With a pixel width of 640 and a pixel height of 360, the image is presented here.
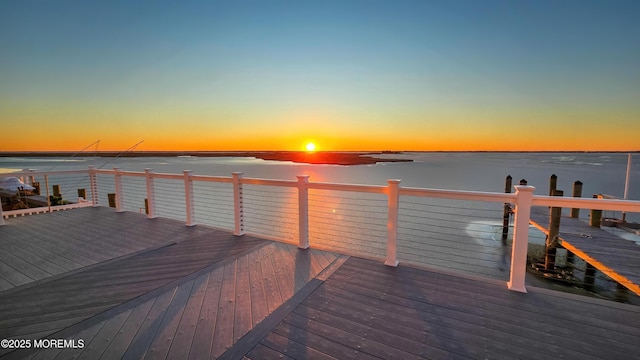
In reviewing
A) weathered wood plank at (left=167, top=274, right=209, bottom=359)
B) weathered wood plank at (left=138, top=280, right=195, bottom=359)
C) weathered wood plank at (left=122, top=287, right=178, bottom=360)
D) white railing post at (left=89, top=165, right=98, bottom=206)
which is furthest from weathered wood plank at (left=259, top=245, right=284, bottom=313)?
white railing post at (left=89, top=165, right=98, bottom=206)

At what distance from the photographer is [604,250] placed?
5641 millimetres

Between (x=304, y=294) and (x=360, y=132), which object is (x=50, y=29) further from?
(x=360, y=132)

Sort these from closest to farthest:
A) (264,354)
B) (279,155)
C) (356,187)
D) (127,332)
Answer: (264,354) < (127,332) < (356,187) < (279,155)

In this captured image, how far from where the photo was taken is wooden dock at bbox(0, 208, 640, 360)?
164 cm

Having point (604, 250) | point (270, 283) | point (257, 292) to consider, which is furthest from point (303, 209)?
point (604, 250)

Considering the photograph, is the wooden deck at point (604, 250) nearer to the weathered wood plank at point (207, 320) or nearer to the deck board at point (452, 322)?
the deck board at point (452, 322)

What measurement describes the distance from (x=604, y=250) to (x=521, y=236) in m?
5.44

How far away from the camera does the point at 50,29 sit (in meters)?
6.30

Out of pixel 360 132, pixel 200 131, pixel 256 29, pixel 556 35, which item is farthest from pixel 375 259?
pixel 360 132

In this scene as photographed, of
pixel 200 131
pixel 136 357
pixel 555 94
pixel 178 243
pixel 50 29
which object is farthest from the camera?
pixel 200 131

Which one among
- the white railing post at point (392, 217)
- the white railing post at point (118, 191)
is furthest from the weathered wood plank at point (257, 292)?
the white railing post at point (118, 191)

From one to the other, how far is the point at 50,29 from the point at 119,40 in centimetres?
139

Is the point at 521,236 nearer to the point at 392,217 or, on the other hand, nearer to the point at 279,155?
the point at 392,217

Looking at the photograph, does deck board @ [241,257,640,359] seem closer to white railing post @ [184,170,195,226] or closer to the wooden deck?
white railing post @ [184,170,195,226]
